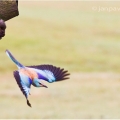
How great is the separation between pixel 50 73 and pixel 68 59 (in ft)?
72.6

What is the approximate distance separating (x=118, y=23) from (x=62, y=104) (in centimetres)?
2100

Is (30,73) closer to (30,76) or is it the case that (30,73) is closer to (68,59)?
(30,76)

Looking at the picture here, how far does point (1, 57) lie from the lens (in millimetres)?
22562

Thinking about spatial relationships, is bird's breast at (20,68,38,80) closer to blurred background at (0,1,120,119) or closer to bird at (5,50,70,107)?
bird at (5,50,70,107)

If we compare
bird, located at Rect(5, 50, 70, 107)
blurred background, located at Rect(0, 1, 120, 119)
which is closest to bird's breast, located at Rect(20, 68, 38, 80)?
bird, located at Rect(5, 50, 70, 107)

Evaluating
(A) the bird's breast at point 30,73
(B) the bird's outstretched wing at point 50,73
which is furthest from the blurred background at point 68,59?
(A) the bird's breast at point 30,73

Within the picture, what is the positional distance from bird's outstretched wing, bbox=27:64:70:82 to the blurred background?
9231 millimetres

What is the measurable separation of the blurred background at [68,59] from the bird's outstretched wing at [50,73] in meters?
9.23

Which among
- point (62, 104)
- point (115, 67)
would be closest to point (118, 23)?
point (115, 67)

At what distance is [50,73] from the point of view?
187 cm

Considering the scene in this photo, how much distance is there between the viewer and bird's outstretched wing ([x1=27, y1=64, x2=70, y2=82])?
182 cm

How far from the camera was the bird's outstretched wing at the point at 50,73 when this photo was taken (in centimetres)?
182

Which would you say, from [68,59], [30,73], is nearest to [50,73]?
[30,73]

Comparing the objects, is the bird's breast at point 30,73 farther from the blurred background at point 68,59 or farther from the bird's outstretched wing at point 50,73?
the blurred background at point 68,59
